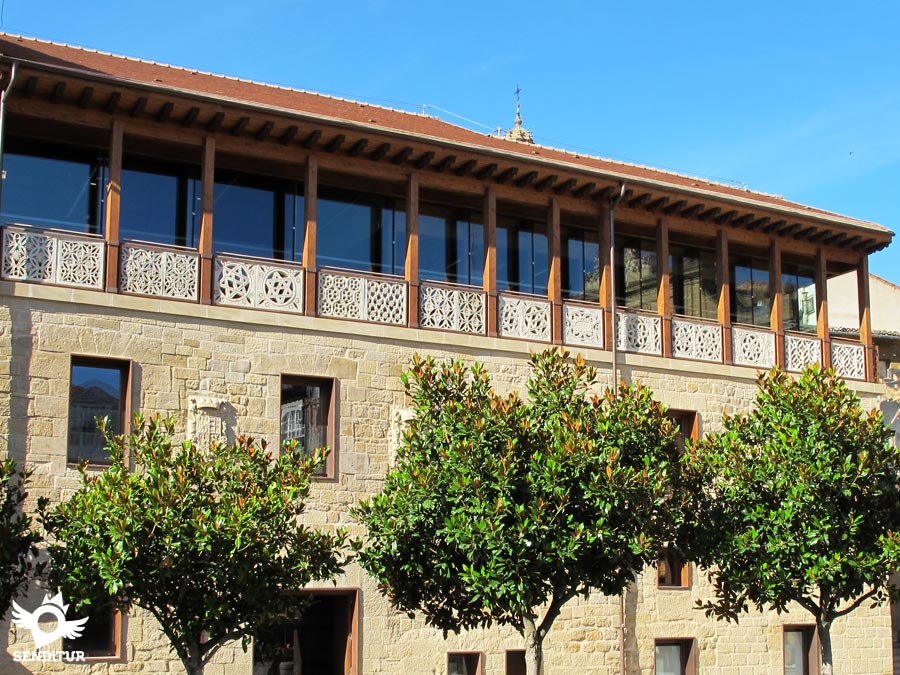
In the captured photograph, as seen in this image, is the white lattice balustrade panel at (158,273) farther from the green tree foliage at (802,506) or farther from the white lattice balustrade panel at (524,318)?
the green tree foliage at (802,506)

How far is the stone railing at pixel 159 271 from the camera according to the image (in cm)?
1731

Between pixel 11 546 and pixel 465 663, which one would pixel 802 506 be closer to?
pixel 465 663

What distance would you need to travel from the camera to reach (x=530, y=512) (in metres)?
14.5

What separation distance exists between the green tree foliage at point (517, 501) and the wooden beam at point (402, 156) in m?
4.93

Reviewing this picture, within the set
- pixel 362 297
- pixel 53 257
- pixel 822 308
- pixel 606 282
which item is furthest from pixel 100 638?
pixel 822 308

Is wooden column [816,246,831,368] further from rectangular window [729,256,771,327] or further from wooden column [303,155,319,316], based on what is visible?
wooden column [303,155,319,316]

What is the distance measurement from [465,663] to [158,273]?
24.0ft

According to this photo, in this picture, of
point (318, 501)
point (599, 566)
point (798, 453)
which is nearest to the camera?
point (599, 566)

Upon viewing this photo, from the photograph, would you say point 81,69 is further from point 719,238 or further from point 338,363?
point 719,238

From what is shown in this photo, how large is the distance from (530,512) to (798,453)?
4.24 m

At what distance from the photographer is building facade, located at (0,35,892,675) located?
16.9 meters

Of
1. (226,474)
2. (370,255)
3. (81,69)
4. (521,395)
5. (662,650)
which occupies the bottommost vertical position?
(662,650)

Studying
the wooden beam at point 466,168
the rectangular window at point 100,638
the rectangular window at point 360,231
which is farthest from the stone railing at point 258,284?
the rectangular window at point 100,638

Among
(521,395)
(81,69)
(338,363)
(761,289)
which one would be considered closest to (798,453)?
(521,395)
